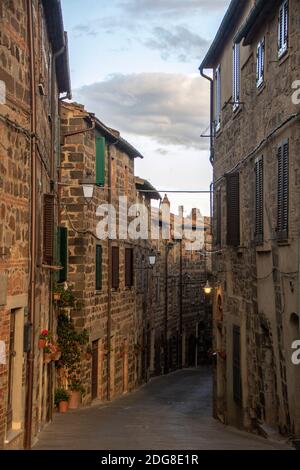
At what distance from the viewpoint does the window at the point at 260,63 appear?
1404cm

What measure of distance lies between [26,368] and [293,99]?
595cm

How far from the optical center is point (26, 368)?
11297 mm

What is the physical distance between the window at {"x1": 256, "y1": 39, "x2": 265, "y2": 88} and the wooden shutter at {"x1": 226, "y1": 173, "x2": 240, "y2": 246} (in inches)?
116

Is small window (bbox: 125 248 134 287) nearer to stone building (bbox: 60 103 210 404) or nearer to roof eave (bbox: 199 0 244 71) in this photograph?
stone building (bbox: 60 103 210 404)

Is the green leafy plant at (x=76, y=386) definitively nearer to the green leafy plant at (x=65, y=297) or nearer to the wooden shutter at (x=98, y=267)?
the green leafy plant at (x=65, y=297)

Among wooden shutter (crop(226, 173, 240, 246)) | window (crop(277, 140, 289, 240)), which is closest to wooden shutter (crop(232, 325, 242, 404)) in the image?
wooden shutter (crop(226, 173, 240, 246))

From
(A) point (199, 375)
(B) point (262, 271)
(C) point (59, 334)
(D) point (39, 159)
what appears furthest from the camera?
(A) point (199, 375)

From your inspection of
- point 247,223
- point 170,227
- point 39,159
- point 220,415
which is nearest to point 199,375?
point 170,227

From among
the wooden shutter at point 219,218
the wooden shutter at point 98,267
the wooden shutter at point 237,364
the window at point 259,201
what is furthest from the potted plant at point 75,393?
the window at point 259,201

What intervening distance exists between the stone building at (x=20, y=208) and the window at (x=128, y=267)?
36.6 feet

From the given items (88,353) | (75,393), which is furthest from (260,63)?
(75,393)

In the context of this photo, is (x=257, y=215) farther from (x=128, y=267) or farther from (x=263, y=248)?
(x=128, y=267)

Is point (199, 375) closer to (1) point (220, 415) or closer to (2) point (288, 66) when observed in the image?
(1) point (220, 415)

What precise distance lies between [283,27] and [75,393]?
34.7 ft
